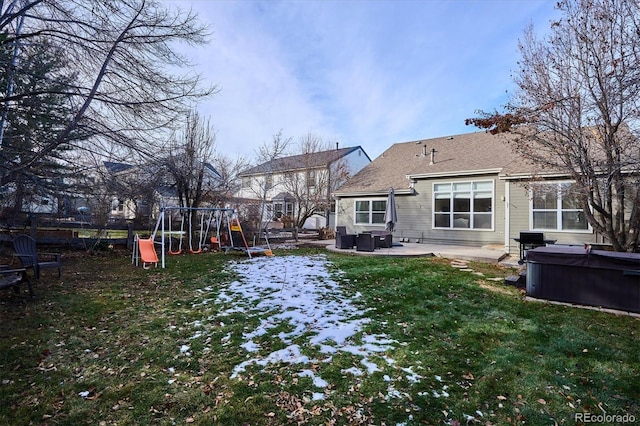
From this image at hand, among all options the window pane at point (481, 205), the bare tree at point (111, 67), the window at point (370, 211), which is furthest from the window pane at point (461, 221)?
the bare tree at point (111, 67)

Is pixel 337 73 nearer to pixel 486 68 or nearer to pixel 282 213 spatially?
pixel 486 68

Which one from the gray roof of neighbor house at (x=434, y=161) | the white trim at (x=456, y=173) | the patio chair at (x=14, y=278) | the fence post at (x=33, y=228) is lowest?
the patio chair at (x=14, y=278)

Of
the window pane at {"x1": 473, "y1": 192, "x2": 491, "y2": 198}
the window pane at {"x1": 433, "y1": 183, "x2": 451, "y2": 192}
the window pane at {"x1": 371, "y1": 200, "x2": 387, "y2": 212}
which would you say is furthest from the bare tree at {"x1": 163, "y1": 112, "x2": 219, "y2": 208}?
the window pane at {"x1": 473, "y1": 192, "x2": 491, "y2": 198}

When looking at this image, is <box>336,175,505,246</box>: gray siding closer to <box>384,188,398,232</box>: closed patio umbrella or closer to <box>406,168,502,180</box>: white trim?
<box>406,168,502,180</box>: white trim

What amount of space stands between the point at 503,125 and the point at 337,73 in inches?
375

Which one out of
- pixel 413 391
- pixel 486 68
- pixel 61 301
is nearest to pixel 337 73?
pixel 486 68

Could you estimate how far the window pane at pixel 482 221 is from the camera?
13.0m

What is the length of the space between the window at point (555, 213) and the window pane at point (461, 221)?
239 cm

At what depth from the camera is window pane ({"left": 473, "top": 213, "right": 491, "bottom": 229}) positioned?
511 inches

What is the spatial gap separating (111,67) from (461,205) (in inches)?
506

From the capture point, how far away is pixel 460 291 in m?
6.39

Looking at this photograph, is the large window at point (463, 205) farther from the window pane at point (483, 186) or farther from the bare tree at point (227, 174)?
the bare tree at point (227, 174)

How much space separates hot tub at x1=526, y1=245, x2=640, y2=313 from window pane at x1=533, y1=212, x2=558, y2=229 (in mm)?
6687

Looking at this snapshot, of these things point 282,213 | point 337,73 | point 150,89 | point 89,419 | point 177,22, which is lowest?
point 89,419
